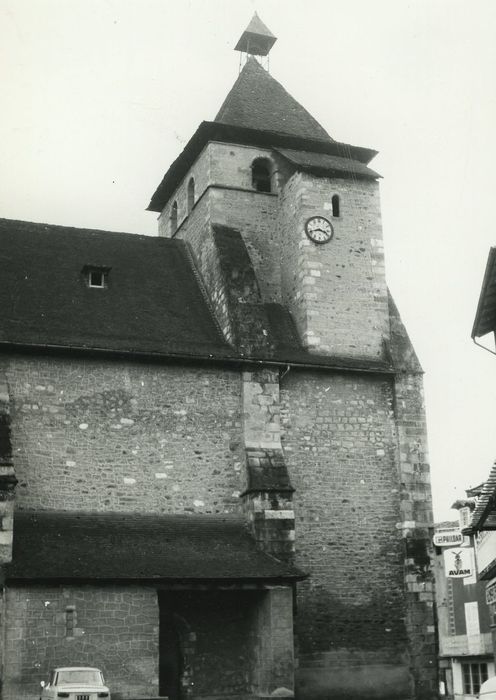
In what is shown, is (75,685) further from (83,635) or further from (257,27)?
(257,27)

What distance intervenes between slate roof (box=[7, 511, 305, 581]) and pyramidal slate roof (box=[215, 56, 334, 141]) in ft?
40.5

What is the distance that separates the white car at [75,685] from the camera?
1541cm

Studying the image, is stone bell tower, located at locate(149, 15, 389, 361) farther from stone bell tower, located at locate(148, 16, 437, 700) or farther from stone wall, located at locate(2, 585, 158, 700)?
stone wall, located at locate(2, 585, 158, 700)

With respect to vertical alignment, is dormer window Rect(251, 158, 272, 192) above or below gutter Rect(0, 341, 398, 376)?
above

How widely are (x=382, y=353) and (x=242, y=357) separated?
163 inches

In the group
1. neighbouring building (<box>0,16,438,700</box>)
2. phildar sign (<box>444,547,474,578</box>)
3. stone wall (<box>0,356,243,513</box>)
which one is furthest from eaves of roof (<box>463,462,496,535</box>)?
stone wall (<box>0,356,243,513</box>)

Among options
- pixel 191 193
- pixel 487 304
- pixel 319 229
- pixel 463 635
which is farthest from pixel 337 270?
pixel 463 635

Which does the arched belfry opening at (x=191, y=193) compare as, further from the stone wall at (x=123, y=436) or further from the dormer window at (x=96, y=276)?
the stone wall at (x=123, y=436)

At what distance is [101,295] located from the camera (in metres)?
23.3

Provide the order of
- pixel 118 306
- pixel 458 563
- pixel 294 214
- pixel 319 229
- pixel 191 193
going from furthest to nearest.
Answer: pixel 191 193
pixel 294 214
pixel 319 229
pixel 118 306
pixel 458 563

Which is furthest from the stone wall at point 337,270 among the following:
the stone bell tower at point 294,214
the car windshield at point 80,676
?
the car windshield at point 80,676

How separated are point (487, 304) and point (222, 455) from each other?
732cm

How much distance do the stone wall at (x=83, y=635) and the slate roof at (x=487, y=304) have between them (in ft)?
27.0

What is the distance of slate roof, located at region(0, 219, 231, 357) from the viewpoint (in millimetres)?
21422
